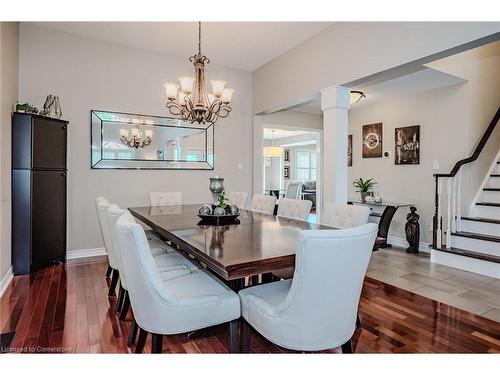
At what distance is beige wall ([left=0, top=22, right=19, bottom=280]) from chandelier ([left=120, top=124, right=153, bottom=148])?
1.28m

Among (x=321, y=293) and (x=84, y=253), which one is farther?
(x=84, y=253)

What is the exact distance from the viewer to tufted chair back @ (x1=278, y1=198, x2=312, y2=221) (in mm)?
3010

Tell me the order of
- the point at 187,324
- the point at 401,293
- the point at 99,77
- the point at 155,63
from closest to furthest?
the point at 187,324, the point at 401,293, the point at 99,77, the point at 155,63

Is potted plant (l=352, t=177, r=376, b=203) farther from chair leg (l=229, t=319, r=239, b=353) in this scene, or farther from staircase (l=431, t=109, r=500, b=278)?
chair leg (l=229, t=319, r=239, b=353)

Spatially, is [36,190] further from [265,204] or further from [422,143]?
[422,143]

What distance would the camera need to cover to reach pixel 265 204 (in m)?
3.56

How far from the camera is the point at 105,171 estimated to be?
420 centimetres

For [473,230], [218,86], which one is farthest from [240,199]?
[473,230]

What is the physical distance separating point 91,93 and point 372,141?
4710 mm

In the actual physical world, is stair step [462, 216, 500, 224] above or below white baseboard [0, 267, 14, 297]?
above

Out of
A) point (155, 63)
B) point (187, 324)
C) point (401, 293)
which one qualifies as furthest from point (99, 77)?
point (401, 293)

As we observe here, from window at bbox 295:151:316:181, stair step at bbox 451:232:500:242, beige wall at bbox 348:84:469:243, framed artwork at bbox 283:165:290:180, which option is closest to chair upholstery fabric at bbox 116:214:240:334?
stair step at bbox 451:232:500:242
